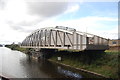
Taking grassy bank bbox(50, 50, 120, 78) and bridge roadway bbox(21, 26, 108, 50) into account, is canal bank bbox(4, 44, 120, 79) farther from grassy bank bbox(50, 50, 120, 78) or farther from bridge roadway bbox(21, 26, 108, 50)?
bridge roadway bbox(21, 26, 108, 50)

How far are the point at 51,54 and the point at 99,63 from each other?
35983 millimetres

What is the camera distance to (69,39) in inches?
2020

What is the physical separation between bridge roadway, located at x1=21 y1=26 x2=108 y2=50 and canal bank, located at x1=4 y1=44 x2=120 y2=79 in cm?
327

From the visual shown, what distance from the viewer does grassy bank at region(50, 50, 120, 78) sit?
131 feet

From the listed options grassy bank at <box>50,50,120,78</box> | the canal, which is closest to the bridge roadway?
grassy bank at <box>50,50,120,78</box>

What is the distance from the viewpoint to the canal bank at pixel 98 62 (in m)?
39.7

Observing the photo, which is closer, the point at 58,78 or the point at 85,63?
the point at 58,78

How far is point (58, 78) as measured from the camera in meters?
Result: 38.0

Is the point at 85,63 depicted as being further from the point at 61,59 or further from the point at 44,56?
the point at 44,56

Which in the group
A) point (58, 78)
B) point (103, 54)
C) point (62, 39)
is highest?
point (62, 39)

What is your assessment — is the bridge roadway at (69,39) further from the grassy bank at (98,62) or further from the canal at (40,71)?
the canal at (40,71)

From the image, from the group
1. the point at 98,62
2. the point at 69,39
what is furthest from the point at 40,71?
the point at 98,62

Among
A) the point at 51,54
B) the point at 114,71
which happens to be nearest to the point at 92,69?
the point at 114,71

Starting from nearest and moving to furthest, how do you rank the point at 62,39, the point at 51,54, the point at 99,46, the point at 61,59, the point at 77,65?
the point at 99,46 < the point at 77,65 < the point at 62,39 < the point at 61,59 < the point at 51,54
